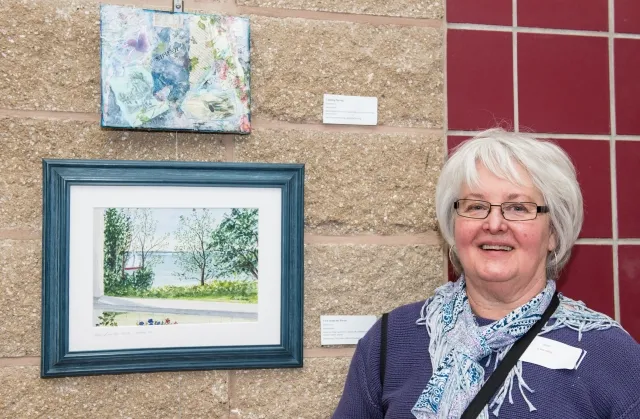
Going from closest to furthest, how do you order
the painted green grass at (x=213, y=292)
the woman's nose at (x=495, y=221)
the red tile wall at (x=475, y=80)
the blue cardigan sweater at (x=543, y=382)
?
the blue cardigan sweater at (x=543, y=382) → the woman's nose at (x=495, y=221) → the painted green grass at (x=213, y=292) → the red tile wall at (x=475, y=80)

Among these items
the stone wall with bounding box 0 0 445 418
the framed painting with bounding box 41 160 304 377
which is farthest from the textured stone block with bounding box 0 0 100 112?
the framed painting with bounding box 41 160 304 377

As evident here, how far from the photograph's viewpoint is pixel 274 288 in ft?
5.05

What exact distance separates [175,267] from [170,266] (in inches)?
0.4

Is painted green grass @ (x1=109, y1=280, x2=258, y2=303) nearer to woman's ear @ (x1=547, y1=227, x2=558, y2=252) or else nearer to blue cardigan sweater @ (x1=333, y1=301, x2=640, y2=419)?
blue cardigan sweater @ (x1=333, y1=301, x2=640, y2=419)

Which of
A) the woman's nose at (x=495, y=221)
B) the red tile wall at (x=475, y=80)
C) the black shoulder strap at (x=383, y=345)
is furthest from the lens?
the red tile wall at (x=475, y=80)

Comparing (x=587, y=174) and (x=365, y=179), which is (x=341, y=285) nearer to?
(x=365, y=179)

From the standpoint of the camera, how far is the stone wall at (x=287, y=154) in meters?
1.42

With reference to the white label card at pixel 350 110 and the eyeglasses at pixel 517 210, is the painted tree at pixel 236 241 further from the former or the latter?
the eyeglasses at pixel 517 210

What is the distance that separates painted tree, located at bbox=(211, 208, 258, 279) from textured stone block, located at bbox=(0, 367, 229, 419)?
0.24 meters

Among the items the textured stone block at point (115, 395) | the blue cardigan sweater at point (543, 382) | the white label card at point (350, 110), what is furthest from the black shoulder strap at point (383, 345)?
the white label card at point (350, 110)

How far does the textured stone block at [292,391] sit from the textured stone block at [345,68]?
1.95 ft

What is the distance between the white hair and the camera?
131 cm

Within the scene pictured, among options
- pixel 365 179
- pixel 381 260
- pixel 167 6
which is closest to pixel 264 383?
pixel 381 260

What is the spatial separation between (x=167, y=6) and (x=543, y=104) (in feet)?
3.14
